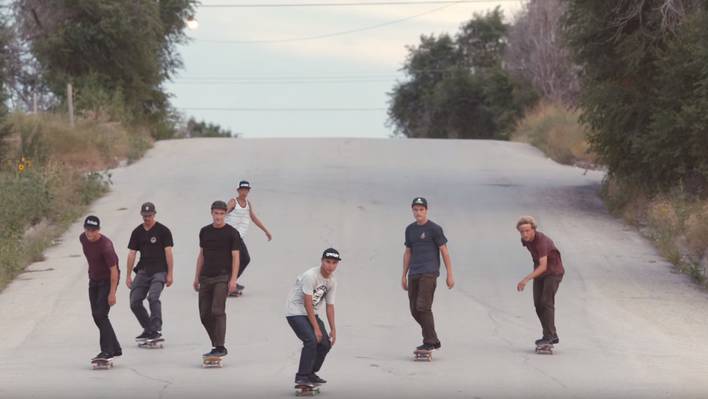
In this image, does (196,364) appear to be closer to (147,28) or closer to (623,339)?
(623,339)

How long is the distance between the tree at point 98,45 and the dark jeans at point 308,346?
1209 inches

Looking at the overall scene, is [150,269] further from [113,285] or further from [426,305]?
[426,305]

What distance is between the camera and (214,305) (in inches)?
521

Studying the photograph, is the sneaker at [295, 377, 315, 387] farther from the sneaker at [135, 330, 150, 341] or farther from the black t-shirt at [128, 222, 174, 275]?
the sneaker at [135, 330, 150, 341]

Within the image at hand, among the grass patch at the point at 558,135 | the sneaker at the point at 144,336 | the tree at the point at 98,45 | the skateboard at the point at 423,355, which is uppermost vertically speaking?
the tree at the point at 98,45

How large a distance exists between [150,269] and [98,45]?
1199 inches

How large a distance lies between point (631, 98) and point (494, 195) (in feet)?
14.0

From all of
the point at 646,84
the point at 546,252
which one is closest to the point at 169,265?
the point at 546,252

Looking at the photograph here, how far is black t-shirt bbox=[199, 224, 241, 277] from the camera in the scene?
13336mm

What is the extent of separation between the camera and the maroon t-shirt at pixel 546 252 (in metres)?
14.3

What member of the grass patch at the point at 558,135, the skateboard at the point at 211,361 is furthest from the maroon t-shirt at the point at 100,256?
the grass patch at the point at 558,135

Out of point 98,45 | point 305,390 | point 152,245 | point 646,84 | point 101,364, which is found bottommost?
point 101,364

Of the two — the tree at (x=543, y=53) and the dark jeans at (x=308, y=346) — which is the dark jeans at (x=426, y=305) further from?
the tree at (x=543, y=53)

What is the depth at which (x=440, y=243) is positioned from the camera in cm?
1402
